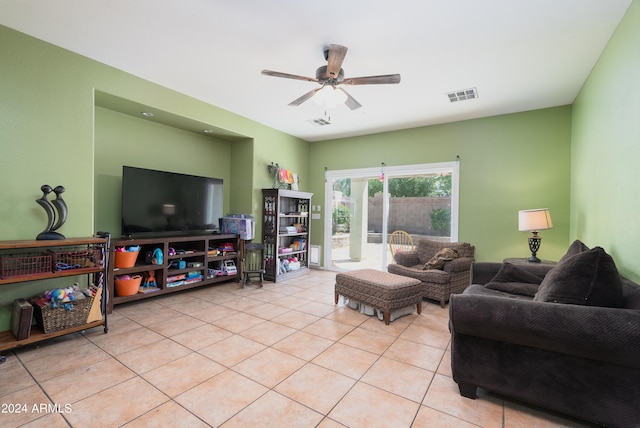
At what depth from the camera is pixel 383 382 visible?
199 centimetres

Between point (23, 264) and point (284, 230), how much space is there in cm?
342

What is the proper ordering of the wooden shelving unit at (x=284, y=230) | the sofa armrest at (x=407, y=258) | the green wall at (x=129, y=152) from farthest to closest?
the wooden shelving unit at (x=284, y=230), the sofa armrest at (x=407, y=258), the green wall at (x=129, y=152)

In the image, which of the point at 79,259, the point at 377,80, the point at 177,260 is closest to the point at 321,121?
the point at 377,80

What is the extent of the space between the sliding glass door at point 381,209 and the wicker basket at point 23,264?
4.34 meters

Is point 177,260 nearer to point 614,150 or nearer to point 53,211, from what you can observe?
point 53,211

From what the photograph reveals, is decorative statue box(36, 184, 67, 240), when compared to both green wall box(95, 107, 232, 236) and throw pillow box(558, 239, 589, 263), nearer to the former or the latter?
green wall box(95, 107, 232, 236)

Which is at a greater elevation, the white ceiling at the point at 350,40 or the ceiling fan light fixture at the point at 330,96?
the white ceiling at the point at 350,40

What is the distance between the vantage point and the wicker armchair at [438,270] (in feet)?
12.1

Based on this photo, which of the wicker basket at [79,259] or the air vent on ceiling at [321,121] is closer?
the wicker basket at [79,259]

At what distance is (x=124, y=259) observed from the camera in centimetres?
334

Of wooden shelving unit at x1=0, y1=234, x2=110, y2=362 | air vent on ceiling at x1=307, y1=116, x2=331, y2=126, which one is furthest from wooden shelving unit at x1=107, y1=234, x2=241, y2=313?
air vent on ceiling at x1=307, y1=116, x2=331, y2=126

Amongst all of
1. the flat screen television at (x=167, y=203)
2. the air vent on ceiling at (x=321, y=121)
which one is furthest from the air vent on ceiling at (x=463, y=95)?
the flat screen television at (x=167, y=203)

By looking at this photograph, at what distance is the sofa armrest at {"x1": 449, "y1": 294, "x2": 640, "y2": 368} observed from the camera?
4.57 feet

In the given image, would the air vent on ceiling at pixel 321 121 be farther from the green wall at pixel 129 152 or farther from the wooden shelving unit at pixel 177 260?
the wooden shelving unit at pixel 177 260
